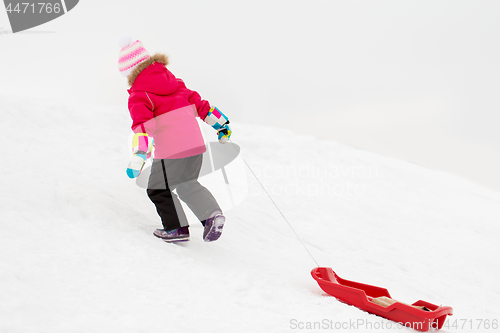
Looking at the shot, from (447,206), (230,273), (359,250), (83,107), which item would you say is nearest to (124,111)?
(83,107)

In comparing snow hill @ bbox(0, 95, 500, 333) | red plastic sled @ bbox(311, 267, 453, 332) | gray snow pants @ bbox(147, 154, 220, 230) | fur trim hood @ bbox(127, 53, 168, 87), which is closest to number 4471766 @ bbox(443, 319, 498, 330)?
snow hill @ bbox(0, 95, 500, 333)

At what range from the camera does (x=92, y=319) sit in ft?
5.02

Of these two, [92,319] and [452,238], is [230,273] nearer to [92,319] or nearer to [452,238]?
[92,319]

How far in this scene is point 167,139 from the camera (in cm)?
273

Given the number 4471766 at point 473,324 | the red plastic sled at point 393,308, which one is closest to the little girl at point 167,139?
the red plastic sled at point 393,308

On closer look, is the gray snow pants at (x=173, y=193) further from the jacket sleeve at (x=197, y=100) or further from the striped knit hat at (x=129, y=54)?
the striped knit hat at (x=129, y=54)

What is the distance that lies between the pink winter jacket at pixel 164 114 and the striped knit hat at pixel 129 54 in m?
0.12

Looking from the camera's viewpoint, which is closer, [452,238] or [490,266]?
[490,266]

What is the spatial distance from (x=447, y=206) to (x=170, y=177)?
5.49 meters

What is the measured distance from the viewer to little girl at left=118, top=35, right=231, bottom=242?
2.68 metres

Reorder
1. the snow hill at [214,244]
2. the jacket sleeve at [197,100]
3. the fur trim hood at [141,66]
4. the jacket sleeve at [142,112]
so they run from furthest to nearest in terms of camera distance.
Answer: the jacket sleeve at [197,100]
the fur trim hood at [141,66]
the jacket sleeve at [142,112]
the snow hill at [214,244]

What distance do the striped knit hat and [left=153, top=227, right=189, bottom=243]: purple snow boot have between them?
126 centimetres

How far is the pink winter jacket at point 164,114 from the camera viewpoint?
2695mm

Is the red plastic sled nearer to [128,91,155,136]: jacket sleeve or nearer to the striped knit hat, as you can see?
[128,91,155,136]: jacket sleeve
